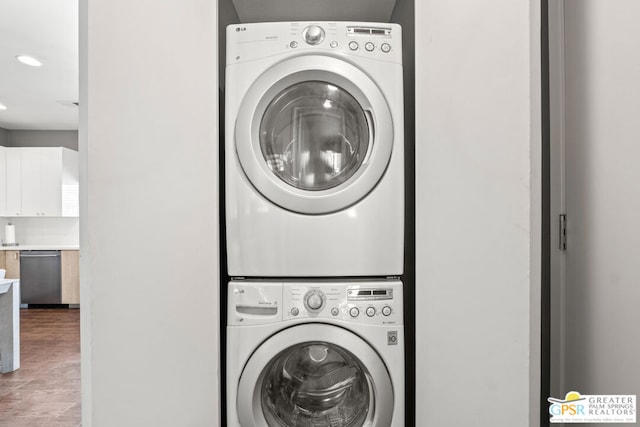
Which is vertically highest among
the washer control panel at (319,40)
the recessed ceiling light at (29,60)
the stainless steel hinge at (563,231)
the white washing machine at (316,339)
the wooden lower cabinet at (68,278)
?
the recessed ceiling light at (29,60)

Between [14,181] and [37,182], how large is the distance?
329mm

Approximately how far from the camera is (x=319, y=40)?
142cm

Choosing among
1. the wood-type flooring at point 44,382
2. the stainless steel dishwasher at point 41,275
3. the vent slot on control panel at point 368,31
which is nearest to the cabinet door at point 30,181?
the stainless steel dishwasher at point 41,275

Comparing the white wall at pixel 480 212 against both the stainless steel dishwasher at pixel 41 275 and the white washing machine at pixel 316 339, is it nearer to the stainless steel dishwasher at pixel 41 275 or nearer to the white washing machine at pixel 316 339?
the white washing machine at pixel 316 339

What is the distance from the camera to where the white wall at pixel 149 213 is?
108cm

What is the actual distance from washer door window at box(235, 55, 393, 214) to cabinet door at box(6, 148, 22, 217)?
5.73m

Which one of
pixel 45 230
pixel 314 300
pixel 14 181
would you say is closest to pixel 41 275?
pixel 45 230

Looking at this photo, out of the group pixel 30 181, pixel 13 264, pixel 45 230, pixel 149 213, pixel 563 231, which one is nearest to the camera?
pixel 149 213

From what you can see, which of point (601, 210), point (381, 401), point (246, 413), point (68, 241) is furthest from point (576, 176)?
point (68, 241)

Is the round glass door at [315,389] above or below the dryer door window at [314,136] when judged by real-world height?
below

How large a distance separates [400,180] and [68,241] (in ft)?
20.5

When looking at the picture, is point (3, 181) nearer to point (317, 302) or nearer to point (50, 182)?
point (50, 182)

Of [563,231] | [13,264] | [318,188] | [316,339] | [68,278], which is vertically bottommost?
[68,278]

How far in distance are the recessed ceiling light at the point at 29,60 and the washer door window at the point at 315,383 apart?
3.54 m
